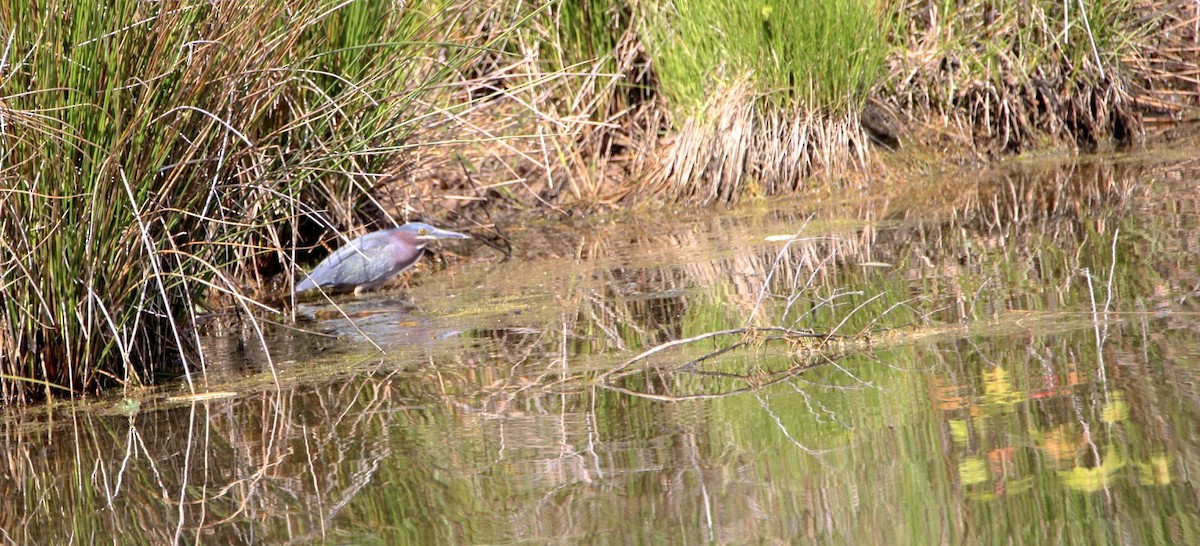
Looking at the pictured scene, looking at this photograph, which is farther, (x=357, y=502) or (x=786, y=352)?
(x=786, y=352)

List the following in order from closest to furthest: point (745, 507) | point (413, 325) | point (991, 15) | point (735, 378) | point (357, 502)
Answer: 1. point (745, 507)
2. point (357, 502)
3. point (735, 378)
4. point (413, 325)
5. point (991, 15)

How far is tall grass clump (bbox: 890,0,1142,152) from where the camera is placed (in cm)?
705

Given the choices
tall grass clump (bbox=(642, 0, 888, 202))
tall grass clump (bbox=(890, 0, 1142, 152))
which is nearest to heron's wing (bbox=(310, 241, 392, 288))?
tall grass clump (bbox=(642, 0, 888, 202))

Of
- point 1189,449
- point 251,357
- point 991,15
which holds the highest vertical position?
point 991,15

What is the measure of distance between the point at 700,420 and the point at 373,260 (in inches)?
88.9

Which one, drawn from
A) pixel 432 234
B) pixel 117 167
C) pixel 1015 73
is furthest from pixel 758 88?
pixel 117 167

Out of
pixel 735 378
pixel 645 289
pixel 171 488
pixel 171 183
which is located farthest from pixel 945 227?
pixel 171 488

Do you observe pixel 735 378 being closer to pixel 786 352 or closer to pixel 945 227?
pixel 786 352

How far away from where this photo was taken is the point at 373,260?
15.4ft

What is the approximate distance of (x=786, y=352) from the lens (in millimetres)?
3203

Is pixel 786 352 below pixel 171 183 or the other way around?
below

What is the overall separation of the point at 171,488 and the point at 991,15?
576cm

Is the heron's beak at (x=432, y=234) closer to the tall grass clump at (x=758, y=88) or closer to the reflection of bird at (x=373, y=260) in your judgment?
the reflection of bird at (x=373, y=260)

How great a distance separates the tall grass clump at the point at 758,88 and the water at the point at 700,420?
6.53 ft
